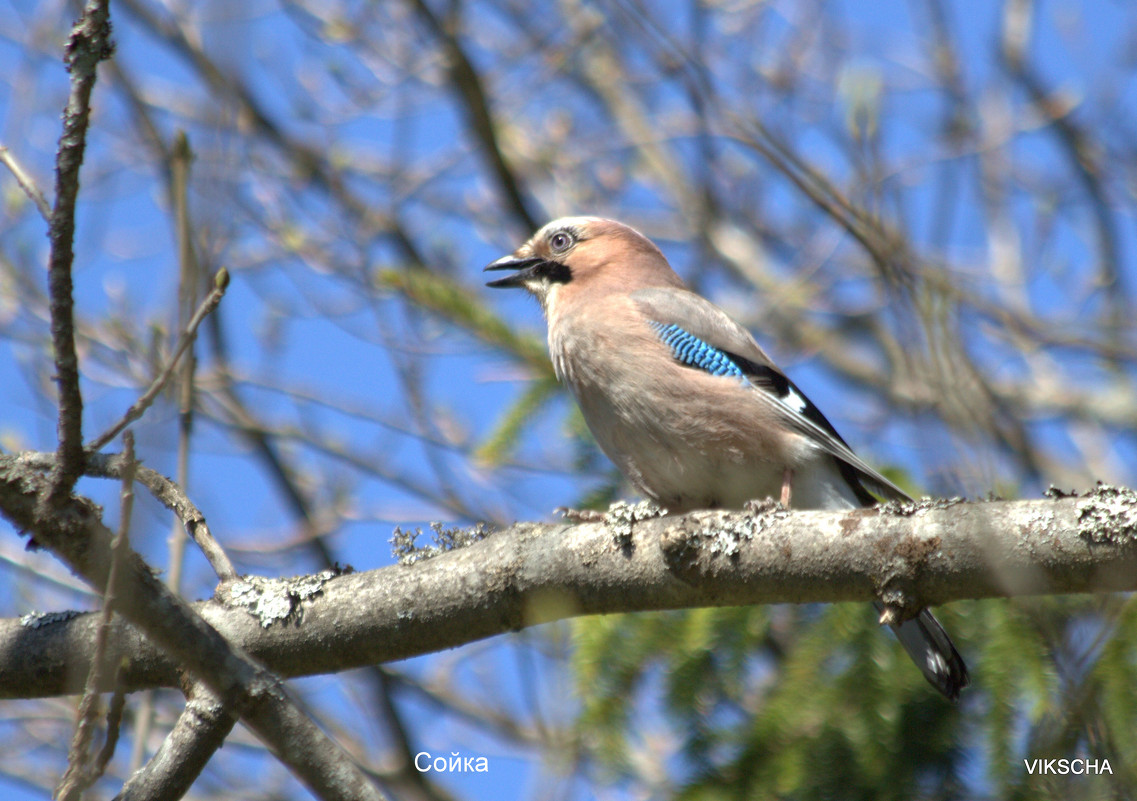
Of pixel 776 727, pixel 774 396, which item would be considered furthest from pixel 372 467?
pixel 776 727

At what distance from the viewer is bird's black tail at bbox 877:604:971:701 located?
419 centimetres

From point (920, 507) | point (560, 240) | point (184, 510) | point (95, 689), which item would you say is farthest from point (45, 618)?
point (560, 240)

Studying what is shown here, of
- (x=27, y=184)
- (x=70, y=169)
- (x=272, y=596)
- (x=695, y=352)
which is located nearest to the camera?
(x=70, y=169)

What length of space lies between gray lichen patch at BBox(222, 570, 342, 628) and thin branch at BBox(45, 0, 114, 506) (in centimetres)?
109

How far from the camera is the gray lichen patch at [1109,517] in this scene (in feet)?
9.56

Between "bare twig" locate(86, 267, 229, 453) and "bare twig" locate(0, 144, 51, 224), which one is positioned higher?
"bare twig" locate(0, 144, 51, 224)

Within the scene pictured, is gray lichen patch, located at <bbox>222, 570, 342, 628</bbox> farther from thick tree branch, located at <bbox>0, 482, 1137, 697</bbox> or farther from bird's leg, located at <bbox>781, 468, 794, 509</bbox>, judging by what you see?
bird's leg, located at <bbox>781, 468, 794, 509</bbox>

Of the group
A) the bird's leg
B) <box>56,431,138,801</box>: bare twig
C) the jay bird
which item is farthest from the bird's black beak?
<box>56,431,138,801</box>: bare twig

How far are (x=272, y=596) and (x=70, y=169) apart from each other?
150 cm

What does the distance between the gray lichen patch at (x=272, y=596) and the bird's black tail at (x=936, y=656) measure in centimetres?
212

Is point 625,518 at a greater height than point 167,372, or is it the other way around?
point 625,518

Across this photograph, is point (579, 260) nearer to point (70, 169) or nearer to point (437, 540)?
point (437, 540)

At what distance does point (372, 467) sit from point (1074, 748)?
6146 millimetres

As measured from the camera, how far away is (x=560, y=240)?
6488mm
